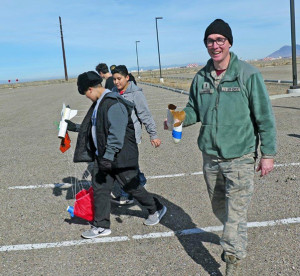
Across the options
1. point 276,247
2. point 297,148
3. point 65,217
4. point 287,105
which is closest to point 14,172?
point 65,217

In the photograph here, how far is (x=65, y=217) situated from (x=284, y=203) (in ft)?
8.98

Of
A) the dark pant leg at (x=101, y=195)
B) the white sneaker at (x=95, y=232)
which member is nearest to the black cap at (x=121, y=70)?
the dark pant leg at (x=101, y=195)

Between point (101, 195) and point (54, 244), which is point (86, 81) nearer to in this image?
point (101, 195)

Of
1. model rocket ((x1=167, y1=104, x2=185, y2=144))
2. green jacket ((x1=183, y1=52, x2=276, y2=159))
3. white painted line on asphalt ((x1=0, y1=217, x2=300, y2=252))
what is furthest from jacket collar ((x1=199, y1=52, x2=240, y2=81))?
white painted line on asphalt ((x1=0, y1=217, x2=300, y2=252))

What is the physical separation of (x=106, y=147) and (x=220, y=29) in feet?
5.06

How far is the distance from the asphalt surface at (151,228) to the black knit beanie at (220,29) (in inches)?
77.6

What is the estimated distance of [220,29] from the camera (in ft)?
8.42

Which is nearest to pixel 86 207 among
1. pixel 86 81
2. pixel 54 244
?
pixel 54 244

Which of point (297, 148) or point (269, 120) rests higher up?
point (269, 120)

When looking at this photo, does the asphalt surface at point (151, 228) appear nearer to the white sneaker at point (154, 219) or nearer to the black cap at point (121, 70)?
the white sneaker at point (154, 219)

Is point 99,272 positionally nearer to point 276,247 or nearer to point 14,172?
point 276,247

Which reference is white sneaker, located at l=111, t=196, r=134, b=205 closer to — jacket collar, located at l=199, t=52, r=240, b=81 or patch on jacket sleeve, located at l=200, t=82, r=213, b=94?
patch on jacket sleeve, located at l=200, t=82, r=213, b=94

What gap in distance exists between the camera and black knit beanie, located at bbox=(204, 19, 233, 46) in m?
2.57

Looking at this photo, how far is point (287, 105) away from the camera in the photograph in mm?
12438
